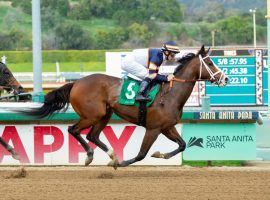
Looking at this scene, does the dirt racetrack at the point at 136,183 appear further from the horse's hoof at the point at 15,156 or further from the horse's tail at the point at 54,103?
the horse's tail at the point at 54,103

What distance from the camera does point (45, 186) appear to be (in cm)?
962

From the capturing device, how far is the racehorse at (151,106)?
1089 centimetres

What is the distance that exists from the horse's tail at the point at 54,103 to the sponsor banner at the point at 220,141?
203 centimetres

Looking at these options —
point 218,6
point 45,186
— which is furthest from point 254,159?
point 218,6

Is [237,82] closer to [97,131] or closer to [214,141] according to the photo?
[214,141]

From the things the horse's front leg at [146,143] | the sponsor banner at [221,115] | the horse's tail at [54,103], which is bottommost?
the horse's front leg at [146,143]

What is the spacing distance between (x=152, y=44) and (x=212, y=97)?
39.4m

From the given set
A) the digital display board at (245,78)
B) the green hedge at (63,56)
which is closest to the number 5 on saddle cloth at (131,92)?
the digital display board at (245,78)

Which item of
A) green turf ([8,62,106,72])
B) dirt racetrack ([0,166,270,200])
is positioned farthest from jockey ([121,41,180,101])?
green turf ([8,62,106,72])

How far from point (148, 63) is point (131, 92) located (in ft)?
1.55

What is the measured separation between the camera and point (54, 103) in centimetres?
1188

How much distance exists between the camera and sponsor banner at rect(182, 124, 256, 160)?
41.1ft

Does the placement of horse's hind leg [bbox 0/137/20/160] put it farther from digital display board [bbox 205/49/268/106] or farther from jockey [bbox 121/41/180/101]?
digital display board [bbox 205/49/268/106]

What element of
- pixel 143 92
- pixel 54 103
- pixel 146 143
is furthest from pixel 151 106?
pixel 54 103
